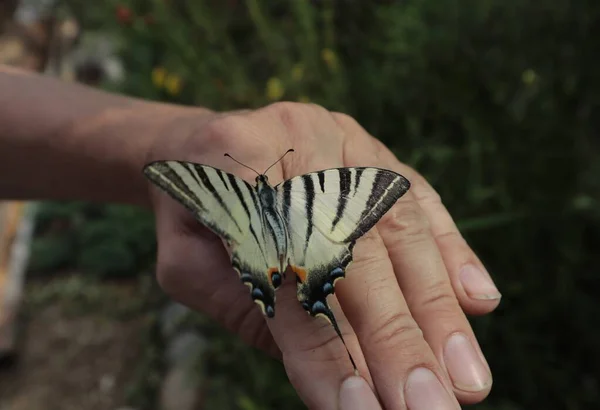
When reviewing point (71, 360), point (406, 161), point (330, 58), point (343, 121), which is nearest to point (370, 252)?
point (343, 121)

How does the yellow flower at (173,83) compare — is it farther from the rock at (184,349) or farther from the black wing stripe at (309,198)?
the black wing stripe at (309,198)

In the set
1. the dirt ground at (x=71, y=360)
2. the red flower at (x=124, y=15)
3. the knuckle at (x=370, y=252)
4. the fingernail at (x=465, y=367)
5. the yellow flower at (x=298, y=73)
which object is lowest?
the dirt ground at (x=71, y=360)

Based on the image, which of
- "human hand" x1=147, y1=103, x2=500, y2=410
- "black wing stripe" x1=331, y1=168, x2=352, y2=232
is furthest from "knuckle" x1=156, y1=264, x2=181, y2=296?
"black wing stripe" x1=331, y1=168, x2=352, y2=232

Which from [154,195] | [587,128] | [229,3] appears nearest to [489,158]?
[587,128]

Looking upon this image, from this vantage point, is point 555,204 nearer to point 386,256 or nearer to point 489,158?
point 489,158

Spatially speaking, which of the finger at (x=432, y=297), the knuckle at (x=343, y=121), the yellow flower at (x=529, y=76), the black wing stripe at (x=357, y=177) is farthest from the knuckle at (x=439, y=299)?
the yellow flower at (x=529, y=76)

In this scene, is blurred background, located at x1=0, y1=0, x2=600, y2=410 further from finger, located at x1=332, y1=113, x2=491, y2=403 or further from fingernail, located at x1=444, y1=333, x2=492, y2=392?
fingernail, located at x1=444, y1=333, x2=492, y2=392

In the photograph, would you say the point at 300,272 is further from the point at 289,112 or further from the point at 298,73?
the point at 298,73
